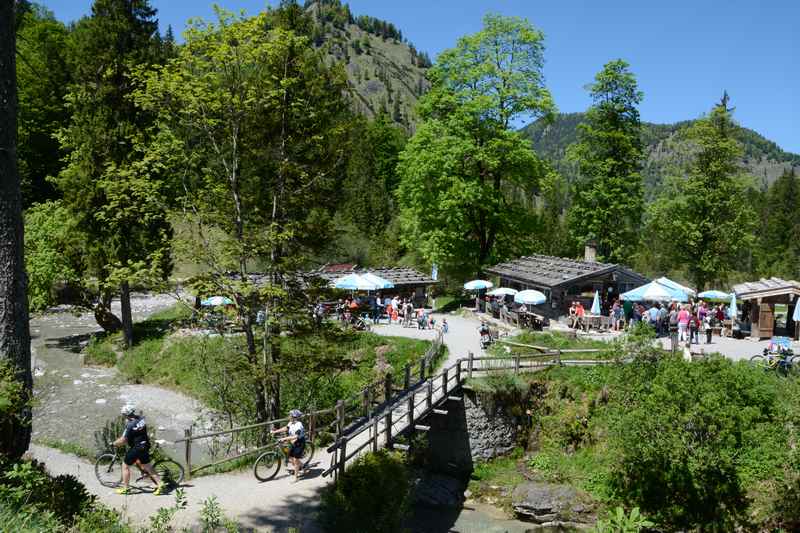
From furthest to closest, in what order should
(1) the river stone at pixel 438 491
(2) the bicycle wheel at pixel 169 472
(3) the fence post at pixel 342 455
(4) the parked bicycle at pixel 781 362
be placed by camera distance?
(4) the parked bicycle at pixel 781 362 < (1) the river stone at pixel 438 491 < (3) the fence post at pixel 342 455 < (2) the bicycle wheel at pixel 169 472

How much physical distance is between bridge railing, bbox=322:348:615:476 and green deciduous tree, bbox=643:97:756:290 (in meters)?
17.7

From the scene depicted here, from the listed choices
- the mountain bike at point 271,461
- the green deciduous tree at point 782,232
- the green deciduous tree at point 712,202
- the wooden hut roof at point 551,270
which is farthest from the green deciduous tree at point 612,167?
the green deciduous tree at point 782,232

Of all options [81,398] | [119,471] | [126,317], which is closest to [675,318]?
[119,471]

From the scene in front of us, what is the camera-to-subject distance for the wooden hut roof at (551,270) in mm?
27594

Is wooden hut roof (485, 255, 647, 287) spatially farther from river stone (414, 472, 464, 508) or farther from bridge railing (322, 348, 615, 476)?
river stone (414, 472, 464, 508)

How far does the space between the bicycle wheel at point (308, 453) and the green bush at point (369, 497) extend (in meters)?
1.02

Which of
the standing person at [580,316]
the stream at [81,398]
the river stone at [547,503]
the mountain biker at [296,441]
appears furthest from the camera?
the standing person at [580,316]

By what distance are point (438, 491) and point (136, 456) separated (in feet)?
32.7

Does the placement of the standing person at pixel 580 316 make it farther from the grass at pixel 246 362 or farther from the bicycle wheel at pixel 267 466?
the bicycle wheel at pixel 267 466

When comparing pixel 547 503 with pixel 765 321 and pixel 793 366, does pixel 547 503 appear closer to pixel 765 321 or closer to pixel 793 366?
pixel 793 366

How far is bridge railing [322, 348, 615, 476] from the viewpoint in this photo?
47.3 ft

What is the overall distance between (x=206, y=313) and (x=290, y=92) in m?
6.07

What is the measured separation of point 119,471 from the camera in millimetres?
12766

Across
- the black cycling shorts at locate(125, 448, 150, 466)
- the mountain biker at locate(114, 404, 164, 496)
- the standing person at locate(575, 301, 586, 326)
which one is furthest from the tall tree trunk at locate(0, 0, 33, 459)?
the standing person at locate(575, 301, 586, 326)
